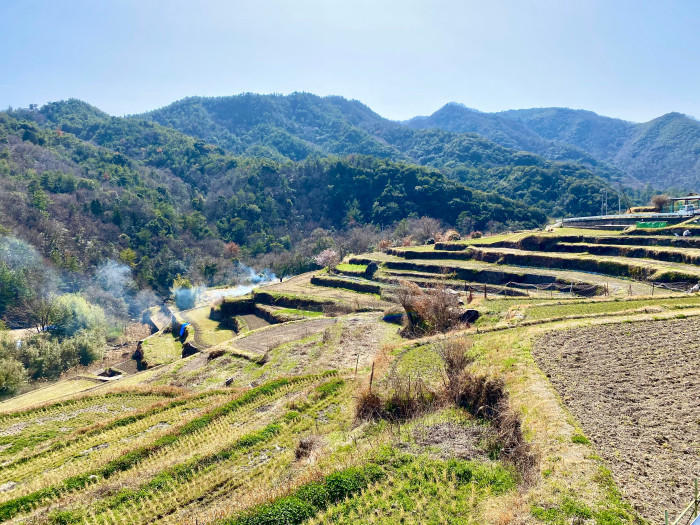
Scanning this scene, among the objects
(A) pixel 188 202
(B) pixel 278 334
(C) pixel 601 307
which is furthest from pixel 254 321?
(A) pixel 188 202

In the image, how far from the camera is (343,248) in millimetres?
71562

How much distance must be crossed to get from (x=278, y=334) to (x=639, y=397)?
22105 millimetres

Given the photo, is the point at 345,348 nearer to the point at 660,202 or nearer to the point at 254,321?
the point at 254,321

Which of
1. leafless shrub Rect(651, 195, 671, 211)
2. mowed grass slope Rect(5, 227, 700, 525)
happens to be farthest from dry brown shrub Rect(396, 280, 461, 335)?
leafless shrub Rect(651, 195, 671, 211)

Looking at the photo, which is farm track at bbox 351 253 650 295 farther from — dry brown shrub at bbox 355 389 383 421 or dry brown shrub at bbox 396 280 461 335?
dry brown shrub at bbox 355 389 383 421

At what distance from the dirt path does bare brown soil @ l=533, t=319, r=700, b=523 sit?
52.2 feet

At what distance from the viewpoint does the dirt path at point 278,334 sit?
26.5 meters

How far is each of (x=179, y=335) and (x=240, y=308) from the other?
591cm

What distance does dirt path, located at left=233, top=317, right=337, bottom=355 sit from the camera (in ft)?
86.8

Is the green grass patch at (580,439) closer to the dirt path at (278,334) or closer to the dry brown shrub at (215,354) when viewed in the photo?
the dirt path at (278,334)

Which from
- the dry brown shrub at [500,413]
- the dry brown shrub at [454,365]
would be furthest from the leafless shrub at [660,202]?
the dry brown shrub at [500,413]

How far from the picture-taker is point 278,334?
28844 mm

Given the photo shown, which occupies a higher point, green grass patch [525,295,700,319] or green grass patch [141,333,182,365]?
green grass patch [525,295,700,319]

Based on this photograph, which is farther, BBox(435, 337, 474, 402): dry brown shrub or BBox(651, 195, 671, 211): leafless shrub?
BBox(651, 195, 671, 211): leafless shrub
